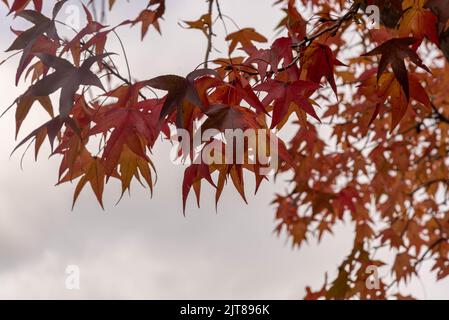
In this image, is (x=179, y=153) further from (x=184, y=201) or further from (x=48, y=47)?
(x=48, y=47)

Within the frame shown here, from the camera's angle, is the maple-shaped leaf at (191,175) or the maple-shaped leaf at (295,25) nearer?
the maple-shaped leaf at (191,175)

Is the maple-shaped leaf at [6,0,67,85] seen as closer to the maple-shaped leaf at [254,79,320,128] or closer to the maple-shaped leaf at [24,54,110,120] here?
the maple-shaped leaf at [24,54,110,120]

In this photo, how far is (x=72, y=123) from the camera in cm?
114

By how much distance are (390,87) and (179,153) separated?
526 mm

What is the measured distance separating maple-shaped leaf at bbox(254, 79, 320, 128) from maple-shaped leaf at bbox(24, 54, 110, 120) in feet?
1.14

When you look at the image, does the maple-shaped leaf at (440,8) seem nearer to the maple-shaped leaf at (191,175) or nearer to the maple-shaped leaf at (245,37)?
the maple-shaped leaf at (191,175)

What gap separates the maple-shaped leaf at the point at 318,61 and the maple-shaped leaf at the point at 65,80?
0.52 metres

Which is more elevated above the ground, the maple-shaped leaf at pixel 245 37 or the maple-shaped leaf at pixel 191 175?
the maple-shaped leaf at pixel 245 37

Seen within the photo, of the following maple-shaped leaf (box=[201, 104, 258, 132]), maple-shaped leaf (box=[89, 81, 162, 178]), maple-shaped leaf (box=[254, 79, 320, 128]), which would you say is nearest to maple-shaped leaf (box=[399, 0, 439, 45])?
maple-shaped leaf (box=[254, 79, 320, 128])

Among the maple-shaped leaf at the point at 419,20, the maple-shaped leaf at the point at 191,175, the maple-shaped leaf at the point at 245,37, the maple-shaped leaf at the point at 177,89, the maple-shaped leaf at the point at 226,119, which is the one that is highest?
the maple-shaped leaf at the point at 245,37

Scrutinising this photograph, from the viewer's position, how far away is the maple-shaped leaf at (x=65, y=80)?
109 cm

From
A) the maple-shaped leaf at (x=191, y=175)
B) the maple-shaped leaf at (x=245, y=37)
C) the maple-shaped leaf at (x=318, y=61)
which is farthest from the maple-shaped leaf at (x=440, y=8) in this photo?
the maple-shaped leaf at (x=245, y=37)

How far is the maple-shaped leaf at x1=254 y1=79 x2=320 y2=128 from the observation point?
1.21 metres
